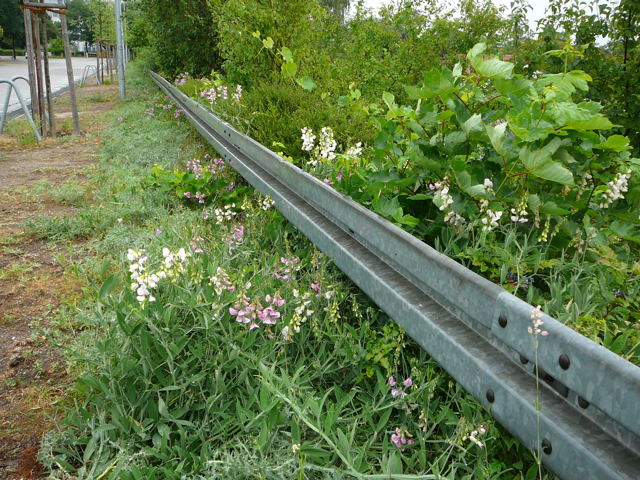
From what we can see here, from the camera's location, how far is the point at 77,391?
2.78 meters

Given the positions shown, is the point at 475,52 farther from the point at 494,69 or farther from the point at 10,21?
the point at 10,21

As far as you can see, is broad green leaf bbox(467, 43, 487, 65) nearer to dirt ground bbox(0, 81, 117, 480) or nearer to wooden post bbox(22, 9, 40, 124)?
dirt ground bbox(0, 81, 117, 480)

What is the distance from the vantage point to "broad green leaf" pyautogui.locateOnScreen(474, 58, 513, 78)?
2.72 metres

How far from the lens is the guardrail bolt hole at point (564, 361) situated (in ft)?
5.11

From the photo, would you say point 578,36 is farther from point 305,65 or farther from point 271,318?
point 271,318

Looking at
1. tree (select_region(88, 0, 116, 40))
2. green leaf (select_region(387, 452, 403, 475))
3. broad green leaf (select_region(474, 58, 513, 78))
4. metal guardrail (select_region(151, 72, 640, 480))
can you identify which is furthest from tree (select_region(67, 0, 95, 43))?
green leaf (select_region(387, 452, 403, 475))

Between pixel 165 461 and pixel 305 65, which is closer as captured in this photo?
pixel 165 461

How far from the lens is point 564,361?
5.15ft

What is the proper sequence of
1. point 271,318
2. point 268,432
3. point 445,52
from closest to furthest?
point 268,432 < point 271,318 < point 445,52

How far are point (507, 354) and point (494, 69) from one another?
Result: 1.46m

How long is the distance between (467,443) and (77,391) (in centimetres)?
177

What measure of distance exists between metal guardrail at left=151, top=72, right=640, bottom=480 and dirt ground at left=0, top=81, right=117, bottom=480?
1.55m

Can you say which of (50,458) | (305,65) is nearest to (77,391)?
(50,458)

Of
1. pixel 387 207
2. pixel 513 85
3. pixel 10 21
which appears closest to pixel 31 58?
pixel 387 207
